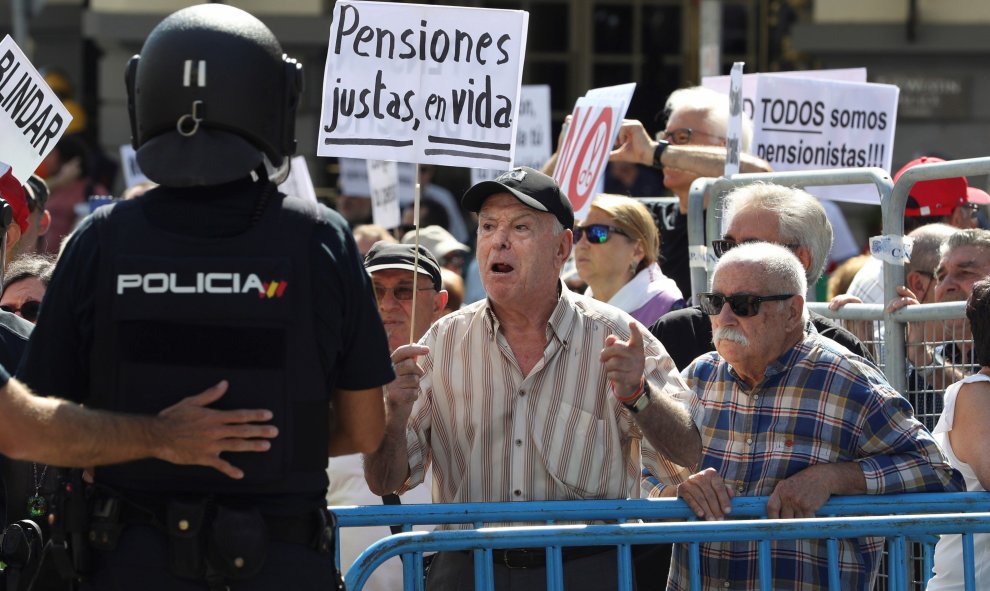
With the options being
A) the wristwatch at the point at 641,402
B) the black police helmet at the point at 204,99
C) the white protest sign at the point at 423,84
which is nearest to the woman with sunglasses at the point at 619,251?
the white protest sign at the point at 423,84

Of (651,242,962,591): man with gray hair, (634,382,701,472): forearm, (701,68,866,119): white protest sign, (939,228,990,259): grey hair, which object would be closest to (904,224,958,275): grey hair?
(939,228,990,259): grey hair

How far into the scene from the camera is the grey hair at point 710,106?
645 cm

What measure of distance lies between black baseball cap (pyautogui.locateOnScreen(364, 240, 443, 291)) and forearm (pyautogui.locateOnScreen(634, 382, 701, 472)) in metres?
1.48

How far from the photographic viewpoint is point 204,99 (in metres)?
2.84

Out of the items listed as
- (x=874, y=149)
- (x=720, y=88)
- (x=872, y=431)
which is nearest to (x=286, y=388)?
(x=872, y=431)

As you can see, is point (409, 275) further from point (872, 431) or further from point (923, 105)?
point (923, 105)

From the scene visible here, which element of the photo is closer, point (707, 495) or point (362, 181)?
point (707, 495)

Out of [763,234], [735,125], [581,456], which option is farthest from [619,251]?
[581,456]

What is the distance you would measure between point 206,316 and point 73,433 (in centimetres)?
33

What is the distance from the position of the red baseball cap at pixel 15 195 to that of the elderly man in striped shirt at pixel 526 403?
1702 millimetres

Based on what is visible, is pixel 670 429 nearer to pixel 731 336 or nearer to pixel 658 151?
pixel 731 336

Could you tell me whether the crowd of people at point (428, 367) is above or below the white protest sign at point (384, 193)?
below

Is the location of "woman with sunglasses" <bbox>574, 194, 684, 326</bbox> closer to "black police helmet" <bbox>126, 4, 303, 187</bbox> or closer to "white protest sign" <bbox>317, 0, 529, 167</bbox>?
"white protest sign" <bbox>317, 0, 529, 167</bbox>

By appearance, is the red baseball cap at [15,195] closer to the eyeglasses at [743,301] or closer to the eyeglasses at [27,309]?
the eyeglasses at [27,309]
